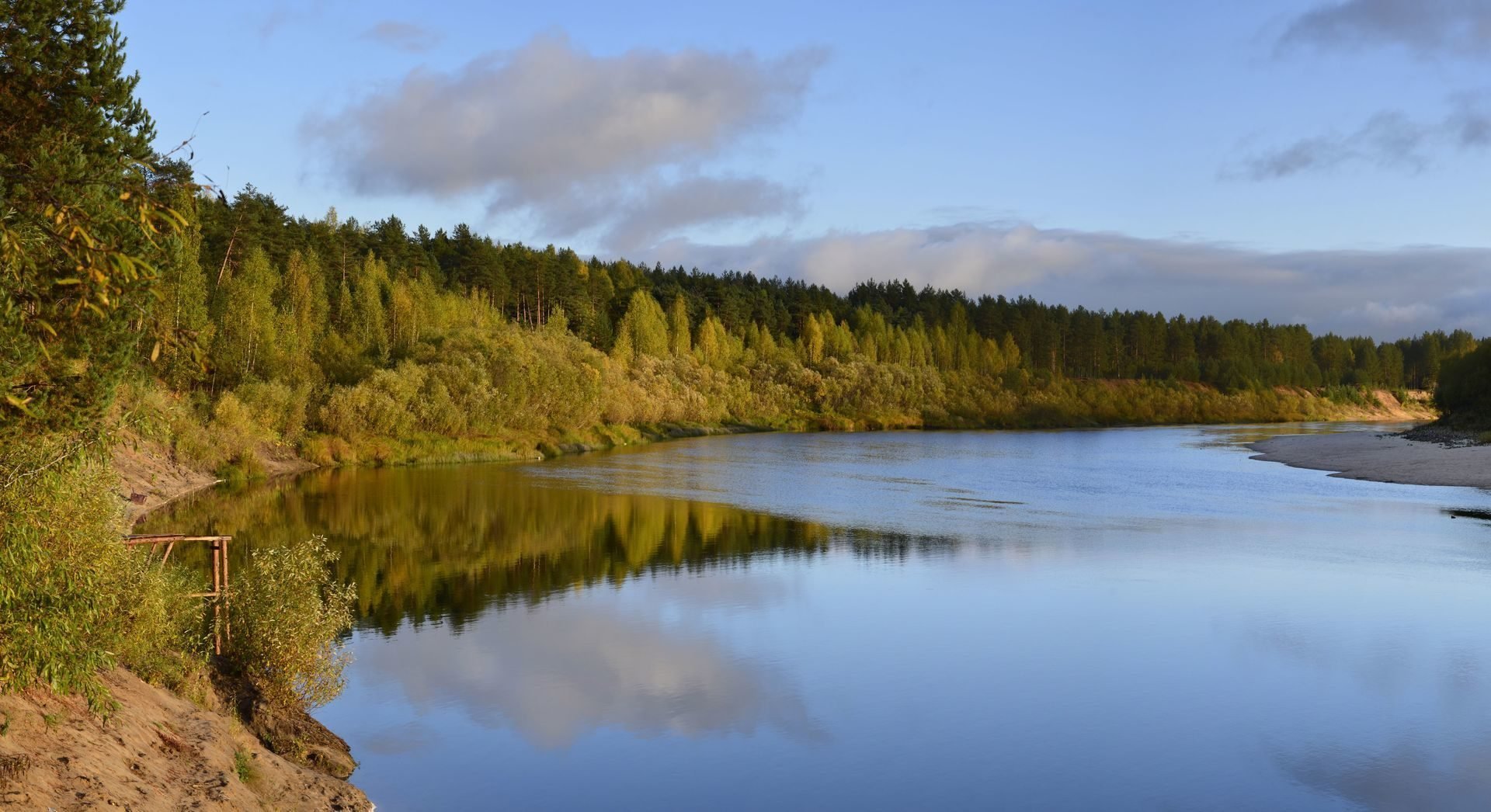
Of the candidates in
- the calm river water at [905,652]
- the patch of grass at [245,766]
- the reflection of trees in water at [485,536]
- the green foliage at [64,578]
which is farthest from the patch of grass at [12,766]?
the reflection of trees in water at [485,536]

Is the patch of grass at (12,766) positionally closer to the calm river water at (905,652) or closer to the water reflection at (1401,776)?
the calm river water at (905,652)

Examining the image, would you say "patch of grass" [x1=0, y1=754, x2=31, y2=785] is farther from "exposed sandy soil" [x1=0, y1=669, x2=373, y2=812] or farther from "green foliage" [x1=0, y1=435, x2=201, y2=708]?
"green foliage" [x1=0, y1=435, x2=201, y2=708]

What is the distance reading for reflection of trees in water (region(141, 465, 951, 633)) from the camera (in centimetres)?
2559

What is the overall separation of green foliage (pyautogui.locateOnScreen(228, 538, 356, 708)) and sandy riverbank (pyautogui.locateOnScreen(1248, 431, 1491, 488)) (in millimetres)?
48906

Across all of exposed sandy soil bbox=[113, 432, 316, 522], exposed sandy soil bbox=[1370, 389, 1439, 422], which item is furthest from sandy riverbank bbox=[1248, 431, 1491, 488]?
exposed sandy soil bbox=[1370, 389, 1439, 422]

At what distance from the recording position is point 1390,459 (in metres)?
59.2

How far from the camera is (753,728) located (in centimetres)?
1538

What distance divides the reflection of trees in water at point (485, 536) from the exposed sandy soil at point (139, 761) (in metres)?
9.73

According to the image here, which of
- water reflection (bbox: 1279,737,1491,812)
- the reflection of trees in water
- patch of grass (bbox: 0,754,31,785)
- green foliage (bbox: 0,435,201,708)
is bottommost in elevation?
water reflection (bbox: 1279,737,1491,812)

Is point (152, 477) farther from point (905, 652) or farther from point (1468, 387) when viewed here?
point (1468, 387)

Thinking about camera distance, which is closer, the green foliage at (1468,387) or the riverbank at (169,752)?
the riverbank at (169,752)

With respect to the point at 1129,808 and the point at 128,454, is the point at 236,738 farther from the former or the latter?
the point at 128,454

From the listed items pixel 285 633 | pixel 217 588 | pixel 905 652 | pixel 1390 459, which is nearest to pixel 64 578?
pixel 285 633

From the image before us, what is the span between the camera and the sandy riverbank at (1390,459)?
50156mm
